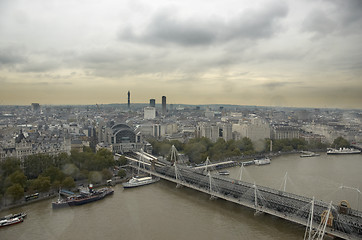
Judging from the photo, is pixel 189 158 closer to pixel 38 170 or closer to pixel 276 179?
pixel 276 179

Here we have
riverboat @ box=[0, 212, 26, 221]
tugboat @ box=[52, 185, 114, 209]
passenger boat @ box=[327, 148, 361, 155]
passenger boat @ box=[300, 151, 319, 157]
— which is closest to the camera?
riverboat @ box=[0, 212, 26, 221]

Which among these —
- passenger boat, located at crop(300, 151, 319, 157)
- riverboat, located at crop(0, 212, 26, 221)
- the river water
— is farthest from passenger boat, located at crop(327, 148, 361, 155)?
riverboat, located at crop(0, 212, 26, 221)

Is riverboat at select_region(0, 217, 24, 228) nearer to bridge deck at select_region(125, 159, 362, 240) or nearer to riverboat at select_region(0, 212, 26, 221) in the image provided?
riverboat at select_region(0, 212, 26, 221)

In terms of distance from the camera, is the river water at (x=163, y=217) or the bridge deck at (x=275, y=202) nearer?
the bridge deck at (x=275, y=202)

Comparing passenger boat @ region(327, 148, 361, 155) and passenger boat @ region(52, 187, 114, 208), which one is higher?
passenger boat @ region(52, 187, 114, 208)

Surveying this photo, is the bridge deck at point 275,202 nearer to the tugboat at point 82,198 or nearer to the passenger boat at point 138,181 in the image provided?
the passenger boat at point 138,181

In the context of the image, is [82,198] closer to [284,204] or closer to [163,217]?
[163,217]

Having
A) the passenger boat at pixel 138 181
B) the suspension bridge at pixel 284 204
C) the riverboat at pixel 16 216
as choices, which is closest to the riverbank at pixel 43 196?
the passenger boat at pixel 138 181

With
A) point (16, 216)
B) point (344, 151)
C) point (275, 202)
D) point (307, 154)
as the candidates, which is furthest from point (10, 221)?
point (344, 151)
